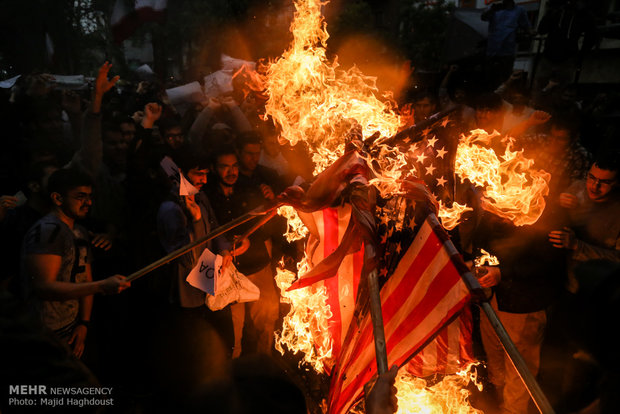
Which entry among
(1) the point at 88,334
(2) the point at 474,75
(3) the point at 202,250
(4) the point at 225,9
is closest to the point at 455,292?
(3) the point at 202,250

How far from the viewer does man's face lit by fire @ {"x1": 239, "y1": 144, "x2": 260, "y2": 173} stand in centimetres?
568

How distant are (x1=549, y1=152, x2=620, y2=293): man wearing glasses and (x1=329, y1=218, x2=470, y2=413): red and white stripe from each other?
1943 millimetres

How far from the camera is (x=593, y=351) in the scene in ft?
4.70

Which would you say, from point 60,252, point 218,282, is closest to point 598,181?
point 218,282

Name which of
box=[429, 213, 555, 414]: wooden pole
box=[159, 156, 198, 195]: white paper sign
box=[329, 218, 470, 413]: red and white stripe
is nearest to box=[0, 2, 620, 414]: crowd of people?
box=[159, 156, 198, 195]: white paper sign

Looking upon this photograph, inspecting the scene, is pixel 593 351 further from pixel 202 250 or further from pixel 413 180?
pixel 202 250

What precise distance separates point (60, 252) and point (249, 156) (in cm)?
276

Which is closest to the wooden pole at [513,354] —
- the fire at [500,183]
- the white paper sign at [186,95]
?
the fire at [500,183]

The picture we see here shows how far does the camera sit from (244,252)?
5328 millimetres

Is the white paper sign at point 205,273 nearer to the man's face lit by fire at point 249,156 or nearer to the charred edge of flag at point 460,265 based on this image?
the man's face lit by fire at point 249,156

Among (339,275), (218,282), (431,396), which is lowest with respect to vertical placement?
(431,396)

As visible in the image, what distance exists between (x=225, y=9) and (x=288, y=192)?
28107mm

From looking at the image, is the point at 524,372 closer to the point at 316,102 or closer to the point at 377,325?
the point at 377,325

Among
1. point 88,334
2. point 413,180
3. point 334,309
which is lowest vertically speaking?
point 88,334
